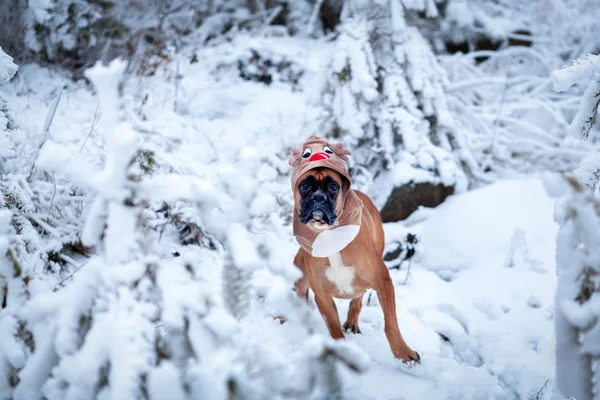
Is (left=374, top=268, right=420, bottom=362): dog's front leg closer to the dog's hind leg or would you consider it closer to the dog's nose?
the dog's hind leg

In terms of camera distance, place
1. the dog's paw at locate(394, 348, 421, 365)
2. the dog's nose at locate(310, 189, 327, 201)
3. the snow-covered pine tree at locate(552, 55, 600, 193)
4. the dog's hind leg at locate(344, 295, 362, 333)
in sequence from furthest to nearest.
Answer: the dog's hind leg at locate(344, 295, 362, 333) → the dog's paw at locate(394, 348, 421, 365) → the dog's nose at locate(310, 189, 327, 201) → the snow-covered pine tree at locate(552, 55, 600, 193)

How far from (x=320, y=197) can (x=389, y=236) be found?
1.82m

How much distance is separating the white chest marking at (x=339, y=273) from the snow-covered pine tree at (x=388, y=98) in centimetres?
198

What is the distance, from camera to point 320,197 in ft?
5.77

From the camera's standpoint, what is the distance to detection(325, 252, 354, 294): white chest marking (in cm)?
192

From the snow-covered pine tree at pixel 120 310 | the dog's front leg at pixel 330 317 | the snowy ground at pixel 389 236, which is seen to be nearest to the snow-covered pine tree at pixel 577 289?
the snowy ground at pixel 389 236

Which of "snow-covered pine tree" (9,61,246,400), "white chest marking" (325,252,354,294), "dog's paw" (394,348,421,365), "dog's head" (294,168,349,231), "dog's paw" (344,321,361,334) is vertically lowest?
"dog's paw" (344,321,361,334)

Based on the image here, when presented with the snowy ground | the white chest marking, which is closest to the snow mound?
the snowy ground

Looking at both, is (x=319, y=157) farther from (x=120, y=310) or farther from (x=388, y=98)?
(x=388, y=98)

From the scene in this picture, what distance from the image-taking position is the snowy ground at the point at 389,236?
1.85m

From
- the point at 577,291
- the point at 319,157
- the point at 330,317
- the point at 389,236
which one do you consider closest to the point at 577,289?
the point at 577,291

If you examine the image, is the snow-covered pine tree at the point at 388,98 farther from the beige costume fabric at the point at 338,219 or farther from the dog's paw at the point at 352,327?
the beige costume fabric at the point at 338,219

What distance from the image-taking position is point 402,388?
1767 millimetres

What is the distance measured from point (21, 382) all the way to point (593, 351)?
1392 millimetres
